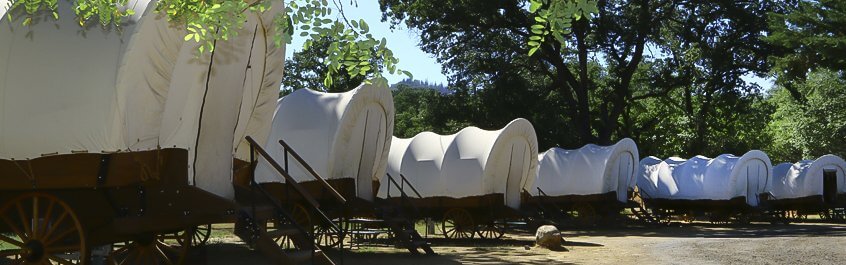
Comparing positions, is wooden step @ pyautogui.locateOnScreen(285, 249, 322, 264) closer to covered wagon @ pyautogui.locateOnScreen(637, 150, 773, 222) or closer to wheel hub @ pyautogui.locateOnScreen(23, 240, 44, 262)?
wheel hub @ pyautogui.locateOnScreen(23, 240, 44, 262)

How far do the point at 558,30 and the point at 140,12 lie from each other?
Result: 4353 millimetres

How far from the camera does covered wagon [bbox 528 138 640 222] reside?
96.3 feet

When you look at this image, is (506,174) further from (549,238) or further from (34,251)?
(34,251)

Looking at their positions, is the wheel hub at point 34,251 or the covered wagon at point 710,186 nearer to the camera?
the wheel hub at point 34,251

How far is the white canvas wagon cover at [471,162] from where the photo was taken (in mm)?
22688

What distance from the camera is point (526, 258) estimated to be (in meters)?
16.6

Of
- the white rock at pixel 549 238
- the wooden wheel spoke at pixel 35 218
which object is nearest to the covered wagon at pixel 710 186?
the white rock at pixel 549 238

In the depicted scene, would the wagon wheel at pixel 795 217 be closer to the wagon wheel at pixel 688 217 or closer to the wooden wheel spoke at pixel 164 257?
the wagon wheel at pixel 688 217

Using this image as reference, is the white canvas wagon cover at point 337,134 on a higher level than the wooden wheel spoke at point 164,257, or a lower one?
higher

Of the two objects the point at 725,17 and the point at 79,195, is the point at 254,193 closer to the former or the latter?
the point at 79,195

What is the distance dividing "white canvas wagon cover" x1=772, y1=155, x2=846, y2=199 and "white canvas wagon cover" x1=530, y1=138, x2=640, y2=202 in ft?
26.0

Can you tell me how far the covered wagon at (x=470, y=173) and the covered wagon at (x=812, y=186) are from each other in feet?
50.6

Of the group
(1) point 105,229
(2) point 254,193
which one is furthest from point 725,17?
(1) point 105,229

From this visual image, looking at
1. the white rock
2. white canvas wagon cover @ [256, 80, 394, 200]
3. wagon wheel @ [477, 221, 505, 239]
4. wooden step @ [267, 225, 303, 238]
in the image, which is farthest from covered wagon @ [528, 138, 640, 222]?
wooden step @ [267, 225, 303, 238]
